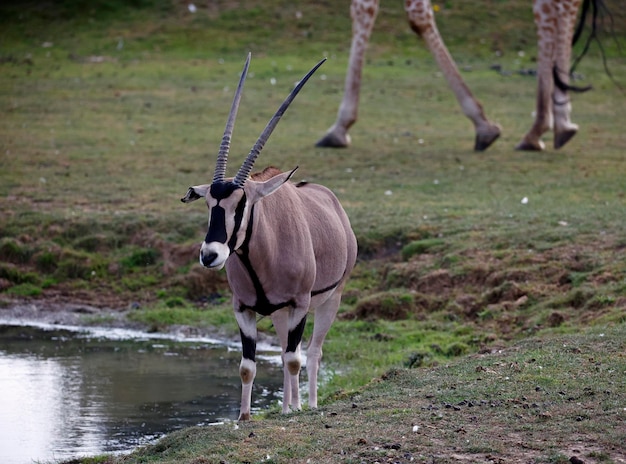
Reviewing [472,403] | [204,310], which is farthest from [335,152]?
[472,403]

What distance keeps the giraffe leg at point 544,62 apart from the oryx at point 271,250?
1102 cm

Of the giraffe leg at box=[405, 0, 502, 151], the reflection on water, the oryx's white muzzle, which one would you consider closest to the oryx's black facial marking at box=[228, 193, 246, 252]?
the oryx's white muzzle

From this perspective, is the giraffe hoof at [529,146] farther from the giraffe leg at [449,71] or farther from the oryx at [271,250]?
the oryx at [271,250]

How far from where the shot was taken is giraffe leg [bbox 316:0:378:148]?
752 inches

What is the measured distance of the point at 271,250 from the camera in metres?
7.47

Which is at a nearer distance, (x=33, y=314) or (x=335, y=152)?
(x=33, y=314)

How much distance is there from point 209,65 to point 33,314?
52.5 feet

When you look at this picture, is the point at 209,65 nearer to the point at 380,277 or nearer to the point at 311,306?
the point at 380,277

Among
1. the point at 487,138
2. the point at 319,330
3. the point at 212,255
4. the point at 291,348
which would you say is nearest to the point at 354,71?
the point at 487,138

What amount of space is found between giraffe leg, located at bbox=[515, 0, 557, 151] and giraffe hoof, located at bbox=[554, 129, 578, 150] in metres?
0.30

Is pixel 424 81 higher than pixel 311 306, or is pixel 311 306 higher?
pixel 311 306

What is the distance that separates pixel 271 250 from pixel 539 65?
12146mm

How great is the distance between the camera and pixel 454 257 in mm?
12703

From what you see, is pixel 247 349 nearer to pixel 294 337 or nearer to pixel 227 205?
pixel 294 337
